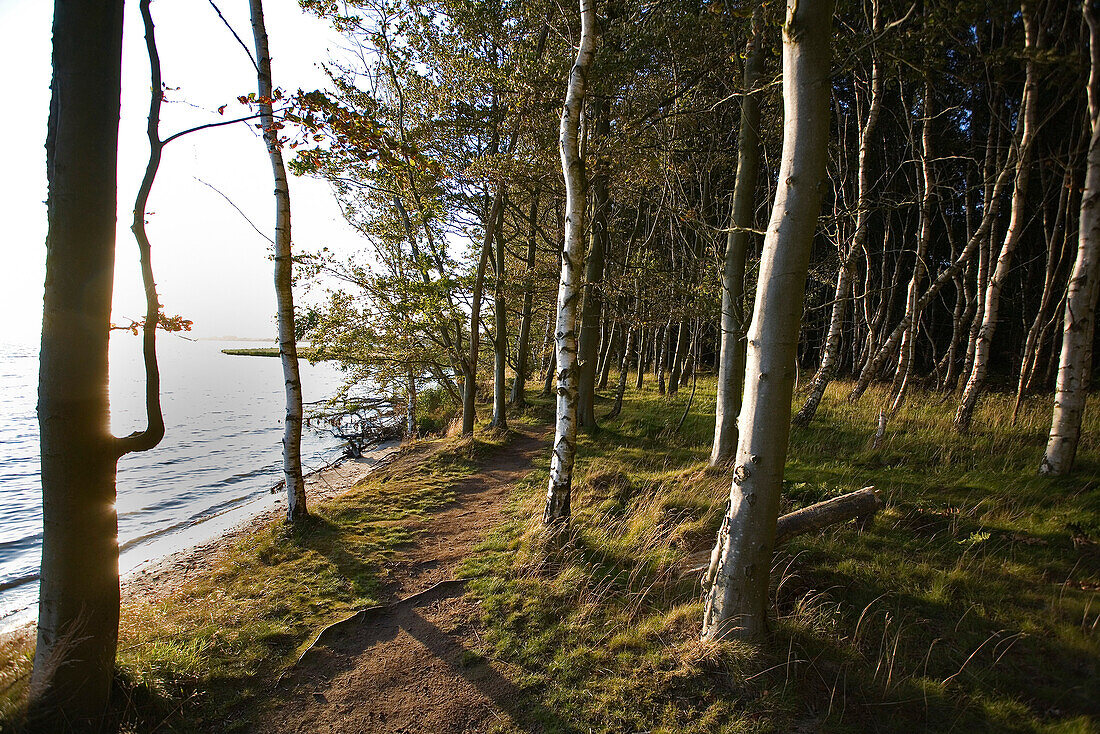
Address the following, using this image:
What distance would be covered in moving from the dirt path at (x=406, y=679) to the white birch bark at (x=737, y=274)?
15.9ft

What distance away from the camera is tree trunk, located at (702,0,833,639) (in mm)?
3068

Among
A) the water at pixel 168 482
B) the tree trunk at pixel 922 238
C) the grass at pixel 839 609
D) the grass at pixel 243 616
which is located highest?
the tree trunk at pixel 922 238

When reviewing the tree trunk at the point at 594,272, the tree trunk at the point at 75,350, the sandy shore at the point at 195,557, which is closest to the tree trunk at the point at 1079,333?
the tree trunk at the point at 594,272

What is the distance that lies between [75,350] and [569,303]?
14.4 ft

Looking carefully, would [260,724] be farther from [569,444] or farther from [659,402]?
[659,402]

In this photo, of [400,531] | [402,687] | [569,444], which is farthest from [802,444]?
[402,687]

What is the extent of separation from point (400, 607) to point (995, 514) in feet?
21.7

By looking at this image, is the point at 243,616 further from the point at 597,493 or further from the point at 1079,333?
the point at 1079,333

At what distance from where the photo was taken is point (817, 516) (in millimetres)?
4605

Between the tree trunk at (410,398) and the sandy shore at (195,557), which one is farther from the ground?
the tree trunk at (410,398)

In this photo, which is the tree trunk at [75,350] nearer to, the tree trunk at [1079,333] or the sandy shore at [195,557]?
the sandy shore at [195,557]

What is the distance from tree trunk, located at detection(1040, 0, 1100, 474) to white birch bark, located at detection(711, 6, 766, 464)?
383 cm

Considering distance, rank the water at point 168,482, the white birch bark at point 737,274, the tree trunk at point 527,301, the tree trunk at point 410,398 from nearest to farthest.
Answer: the white birch bark at point 737,274
the water at point 168,482
the tree trunk at point 527,301
the tree trunk at point 410,398

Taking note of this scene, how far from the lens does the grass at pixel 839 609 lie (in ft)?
9.82
